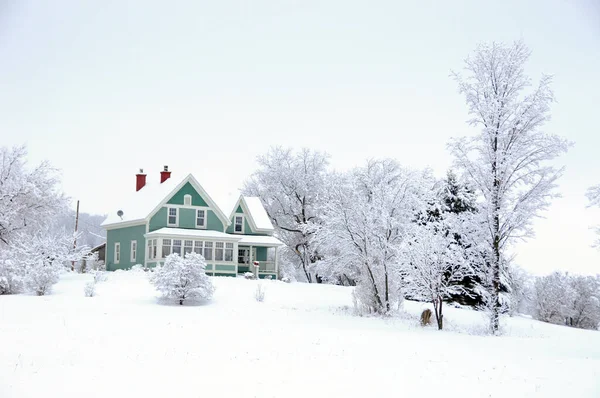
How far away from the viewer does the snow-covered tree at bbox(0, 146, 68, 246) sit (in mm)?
29469

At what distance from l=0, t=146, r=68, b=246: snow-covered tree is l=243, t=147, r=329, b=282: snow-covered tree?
821 inches

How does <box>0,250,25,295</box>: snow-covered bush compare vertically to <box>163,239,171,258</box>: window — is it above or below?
below

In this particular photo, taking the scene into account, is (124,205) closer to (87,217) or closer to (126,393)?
(126,393)

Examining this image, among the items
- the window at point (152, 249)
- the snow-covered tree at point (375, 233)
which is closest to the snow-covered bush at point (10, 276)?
the window at point (152, 249)

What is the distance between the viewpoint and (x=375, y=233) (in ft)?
79.6

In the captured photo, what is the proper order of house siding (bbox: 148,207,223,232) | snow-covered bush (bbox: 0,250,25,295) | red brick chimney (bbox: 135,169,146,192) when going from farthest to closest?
red brick chimney (bbox: 135,169,146,192) → house siding (bbox: 148,207,223,232) → snow-covered bush (bbox: 0,250,25,295)

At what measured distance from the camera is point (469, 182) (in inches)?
849

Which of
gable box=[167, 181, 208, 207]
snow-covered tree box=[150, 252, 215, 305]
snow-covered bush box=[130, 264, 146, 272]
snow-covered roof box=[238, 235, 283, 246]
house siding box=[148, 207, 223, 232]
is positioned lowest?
snow-covered tree box=[150, 252, 215, 305]

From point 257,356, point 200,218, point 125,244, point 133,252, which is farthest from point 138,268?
point 257,356

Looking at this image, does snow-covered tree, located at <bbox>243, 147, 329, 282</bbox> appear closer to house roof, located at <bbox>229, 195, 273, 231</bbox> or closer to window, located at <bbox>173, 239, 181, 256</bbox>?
house roof, located at <bbox>229, 195, 273, 231</bbox>

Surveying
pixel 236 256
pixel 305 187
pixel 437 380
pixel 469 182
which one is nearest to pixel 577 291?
pixel 305 187

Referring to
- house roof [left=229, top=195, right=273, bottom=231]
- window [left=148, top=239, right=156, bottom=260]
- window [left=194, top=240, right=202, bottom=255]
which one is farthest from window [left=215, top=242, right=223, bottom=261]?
window [left=148, top=239, right=156, bottom=260]

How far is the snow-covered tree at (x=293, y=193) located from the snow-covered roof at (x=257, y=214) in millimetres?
5513

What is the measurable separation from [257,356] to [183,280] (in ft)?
36.9
